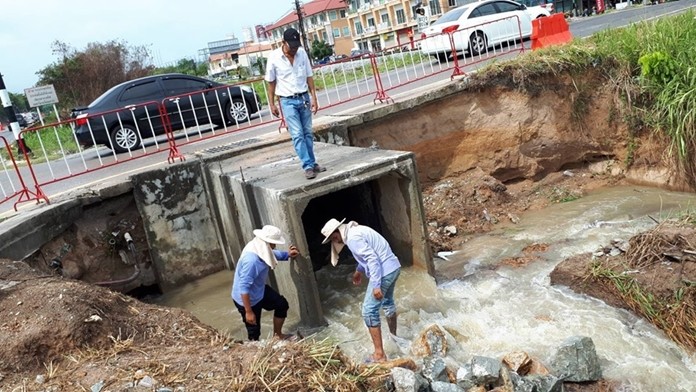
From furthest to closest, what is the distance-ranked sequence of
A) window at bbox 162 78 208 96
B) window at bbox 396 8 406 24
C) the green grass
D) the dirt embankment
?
1. window at bbox 396 8 406 24
2. the green grass
3. window at bbox 162 78 208 96
4. the dirt embankment

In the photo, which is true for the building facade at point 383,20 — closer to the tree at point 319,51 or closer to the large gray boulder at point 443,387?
the tree at point 319,51

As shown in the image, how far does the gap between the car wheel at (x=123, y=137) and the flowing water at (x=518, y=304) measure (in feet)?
16.2

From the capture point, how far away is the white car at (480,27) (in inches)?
537

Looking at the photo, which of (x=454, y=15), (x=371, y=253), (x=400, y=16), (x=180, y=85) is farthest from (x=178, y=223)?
(x=400, y=16)

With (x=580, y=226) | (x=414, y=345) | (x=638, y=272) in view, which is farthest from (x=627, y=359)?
(x=580, y=226)

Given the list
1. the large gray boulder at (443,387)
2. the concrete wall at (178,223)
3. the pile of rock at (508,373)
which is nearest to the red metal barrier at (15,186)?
the concrete wall at (178,223)

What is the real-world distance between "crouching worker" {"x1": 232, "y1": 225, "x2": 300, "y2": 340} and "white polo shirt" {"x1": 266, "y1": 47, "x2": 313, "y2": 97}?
1.67 m

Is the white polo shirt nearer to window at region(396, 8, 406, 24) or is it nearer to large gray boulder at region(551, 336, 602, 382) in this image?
large gray boulder at region(551, 336, 602, 382)

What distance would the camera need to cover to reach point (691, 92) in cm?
861

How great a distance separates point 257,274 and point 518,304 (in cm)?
289

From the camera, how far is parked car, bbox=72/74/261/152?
11.8 m

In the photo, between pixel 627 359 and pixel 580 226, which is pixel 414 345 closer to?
pixel 627 359

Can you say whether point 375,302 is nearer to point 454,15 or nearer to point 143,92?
point 143,92

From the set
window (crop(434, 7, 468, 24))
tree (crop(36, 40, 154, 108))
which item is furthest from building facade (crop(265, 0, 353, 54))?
window (crop(434, 7, 468, 24))
